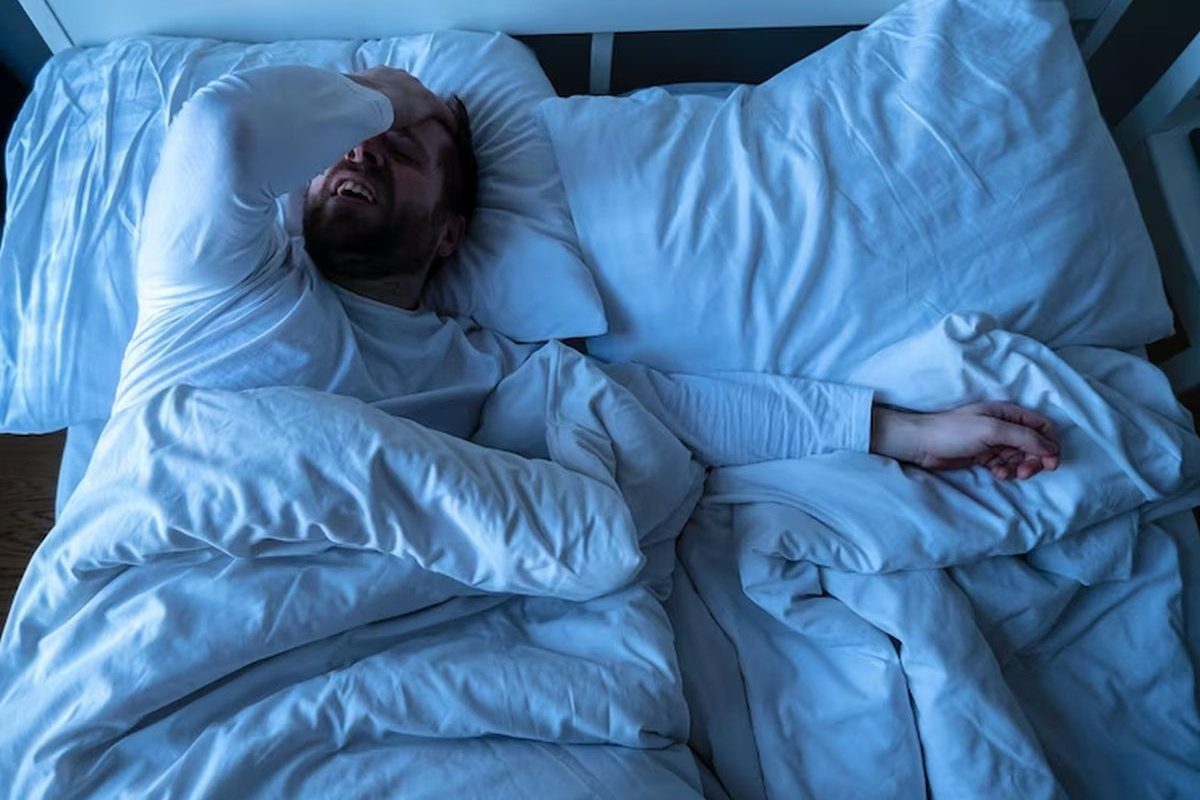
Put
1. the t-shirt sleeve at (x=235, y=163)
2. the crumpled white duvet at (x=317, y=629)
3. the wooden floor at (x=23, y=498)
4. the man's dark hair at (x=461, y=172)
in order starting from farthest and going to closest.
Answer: the wooden floor at (x=23, y=498) → the man's dark hair at (x=461, y=172) → the t-shirt sleeve at (x=235, y=163) → the crumpled white duvet at (x=317, y=629)

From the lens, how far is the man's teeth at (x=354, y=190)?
1007 mm

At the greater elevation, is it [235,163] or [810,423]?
[235,163]

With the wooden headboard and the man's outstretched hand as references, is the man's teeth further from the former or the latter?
the man's outstretched hand

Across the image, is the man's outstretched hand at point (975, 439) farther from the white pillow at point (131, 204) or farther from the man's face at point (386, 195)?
the man's face at point (386, 195)

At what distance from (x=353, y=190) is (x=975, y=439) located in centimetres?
74

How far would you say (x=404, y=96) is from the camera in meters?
1.02

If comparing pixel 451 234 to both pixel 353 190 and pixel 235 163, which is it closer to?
pixel 353 190

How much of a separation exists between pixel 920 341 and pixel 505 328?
0.50 m

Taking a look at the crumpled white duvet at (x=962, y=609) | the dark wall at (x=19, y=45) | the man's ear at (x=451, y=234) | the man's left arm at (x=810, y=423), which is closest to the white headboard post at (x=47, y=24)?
the dark wall at (x=19, y=45)

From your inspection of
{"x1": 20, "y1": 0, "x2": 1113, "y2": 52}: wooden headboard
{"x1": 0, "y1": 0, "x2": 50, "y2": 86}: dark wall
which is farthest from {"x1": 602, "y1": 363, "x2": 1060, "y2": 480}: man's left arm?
{"x1": 0, "y1": 0, "x2": 50, "y2": 86}: dark wall

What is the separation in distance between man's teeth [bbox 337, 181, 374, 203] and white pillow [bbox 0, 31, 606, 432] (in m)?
0.16

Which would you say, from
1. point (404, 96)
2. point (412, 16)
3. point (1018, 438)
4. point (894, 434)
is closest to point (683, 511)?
point (894, 434)

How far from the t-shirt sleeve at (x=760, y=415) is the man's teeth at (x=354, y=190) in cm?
38

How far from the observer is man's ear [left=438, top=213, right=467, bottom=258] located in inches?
42.9
